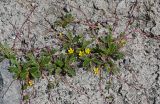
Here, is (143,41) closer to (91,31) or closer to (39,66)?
(91,31)

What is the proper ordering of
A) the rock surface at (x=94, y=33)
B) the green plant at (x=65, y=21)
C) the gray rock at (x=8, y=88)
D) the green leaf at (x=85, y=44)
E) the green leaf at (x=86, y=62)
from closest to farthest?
the gray rock at (x=8, y=88), the rock surface at (x=94, y=33), the green leaf at (x=86, y=62), the green leaf at (x=85, y=44), the green plant at (x=65, y=21)

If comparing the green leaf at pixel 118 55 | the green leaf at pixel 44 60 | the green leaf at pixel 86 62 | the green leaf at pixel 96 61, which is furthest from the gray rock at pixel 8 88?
the green leaf at pixel 118 55

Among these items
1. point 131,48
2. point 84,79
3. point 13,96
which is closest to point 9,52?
point 13,96

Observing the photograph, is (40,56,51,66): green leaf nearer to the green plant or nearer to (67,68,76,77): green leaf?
(67,68,76,77): green leaf

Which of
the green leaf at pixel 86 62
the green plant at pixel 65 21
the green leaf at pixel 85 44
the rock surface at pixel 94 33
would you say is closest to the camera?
the rock surface at pixel 94 33

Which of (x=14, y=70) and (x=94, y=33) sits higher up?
(x=94, y=33)

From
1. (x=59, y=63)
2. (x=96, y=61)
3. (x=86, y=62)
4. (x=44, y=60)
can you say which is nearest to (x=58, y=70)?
(x=59, y=63)

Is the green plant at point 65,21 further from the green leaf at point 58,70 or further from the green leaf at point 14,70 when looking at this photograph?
the green leaf at point 14,70

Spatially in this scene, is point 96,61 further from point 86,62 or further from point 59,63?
point 59,63
